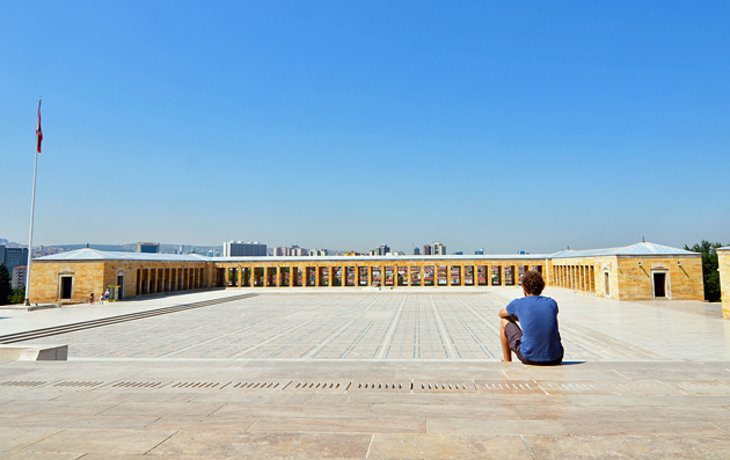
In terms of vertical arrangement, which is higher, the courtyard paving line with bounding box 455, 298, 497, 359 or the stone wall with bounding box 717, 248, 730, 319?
the stone wall with bounding box 717, 248, 730, 319

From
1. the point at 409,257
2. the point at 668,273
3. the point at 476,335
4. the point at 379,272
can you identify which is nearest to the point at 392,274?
the point at 379,272

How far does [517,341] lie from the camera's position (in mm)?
6527

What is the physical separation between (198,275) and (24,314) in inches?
855

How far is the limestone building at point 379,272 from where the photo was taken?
2650cm

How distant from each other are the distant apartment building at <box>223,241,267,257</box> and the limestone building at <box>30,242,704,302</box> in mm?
46364

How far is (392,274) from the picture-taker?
4594 cm

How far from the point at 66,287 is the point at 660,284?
38216 millimetres

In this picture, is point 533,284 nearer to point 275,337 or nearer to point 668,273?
point 275,337

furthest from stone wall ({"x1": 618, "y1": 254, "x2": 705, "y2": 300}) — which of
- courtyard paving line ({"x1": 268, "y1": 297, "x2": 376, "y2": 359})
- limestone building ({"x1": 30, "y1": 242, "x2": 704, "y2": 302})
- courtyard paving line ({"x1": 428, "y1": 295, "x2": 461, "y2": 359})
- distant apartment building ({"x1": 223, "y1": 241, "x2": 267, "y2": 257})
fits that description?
distant apartment building ({"x1": 223, "y1": 241, "x2": 267, "y2": 257})

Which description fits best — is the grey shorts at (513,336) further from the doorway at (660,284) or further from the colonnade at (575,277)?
the colonnade at (575,277)

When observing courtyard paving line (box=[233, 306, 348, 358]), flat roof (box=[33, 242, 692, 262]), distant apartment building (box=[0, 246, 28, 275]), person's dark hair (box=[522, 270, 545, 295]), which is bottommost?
courtyard paving line (box=[233, 306, 348, 358])

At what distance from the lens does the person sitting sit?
6.02m

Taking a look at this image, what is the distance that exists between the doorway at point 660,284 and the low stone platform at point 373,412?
23.6m

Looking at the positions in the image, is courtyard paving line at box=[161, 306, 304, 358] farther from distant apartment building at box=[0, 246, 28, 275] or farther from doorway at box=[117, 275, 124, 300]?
distant apartment building at box=[0, 246, 28, 275]
